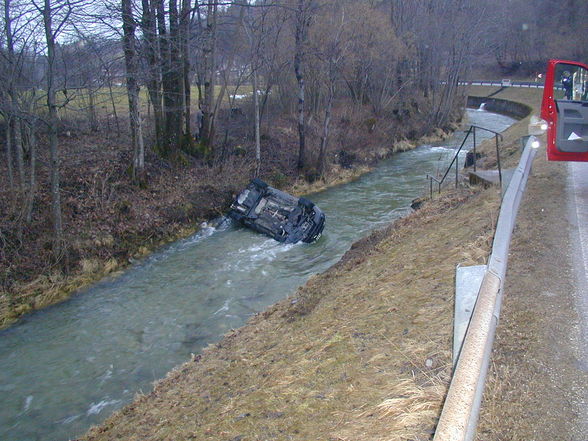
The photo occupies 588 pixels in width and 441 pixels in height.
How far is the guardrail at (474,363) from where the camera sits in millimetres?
3025

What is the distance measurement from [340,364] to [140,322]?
5980mm

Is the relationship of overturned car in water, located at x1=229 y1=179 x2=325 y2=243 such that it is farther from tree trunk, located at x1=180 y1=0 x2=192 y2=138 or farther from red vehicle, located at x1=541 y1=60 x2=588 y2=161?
red vehicle, located at x1=541 y1=60 x2=588 y2=161

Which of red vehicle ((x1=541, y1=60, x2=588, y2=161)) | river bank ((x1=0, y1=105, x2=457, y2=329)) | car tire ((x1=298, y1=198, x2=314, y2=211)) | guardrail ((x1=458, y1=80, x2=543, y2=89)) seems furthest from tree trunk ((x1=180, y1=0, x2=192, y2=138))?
guardrail ((x1=458, y1=80, x2=543, y2=89))

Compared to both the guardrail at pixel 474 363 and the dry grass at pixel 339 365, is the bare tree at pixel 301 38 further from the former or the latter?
the guardrail at pixel 474 363

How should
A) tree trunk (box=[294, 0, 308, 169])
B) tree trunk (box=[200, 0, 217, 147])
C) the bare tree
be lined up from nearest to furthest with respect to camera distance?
tree trunk (box=[200, 0, 217, 147]) → the bare tree → tree trunk (box=[294, 0, 308, 169])

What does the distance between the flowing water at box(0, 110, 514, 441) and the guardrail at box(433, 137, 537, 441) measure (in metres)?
5.50

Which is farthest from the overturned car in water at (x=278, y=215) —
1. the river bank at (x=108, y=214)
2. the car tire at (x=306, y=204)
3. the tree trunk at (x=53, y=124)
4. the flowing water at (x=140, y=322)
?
the tree trunk at (x=53, y=124)

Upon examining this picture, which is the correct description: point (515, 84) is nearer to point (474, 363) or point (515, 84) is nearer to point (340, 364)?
point (340, 364)

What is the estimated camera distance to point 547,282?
216 inches

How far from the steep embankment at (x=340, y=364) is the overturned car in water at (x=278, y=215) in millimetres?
4837

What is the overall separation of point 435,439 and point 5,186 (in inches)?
599

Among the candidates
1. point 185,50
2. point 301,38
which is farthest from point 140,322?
point 301,38

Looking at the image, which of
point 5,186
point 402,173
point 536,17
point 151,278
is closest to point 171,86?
point 5,186

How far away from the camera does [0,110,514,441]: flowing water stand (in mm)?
7582
